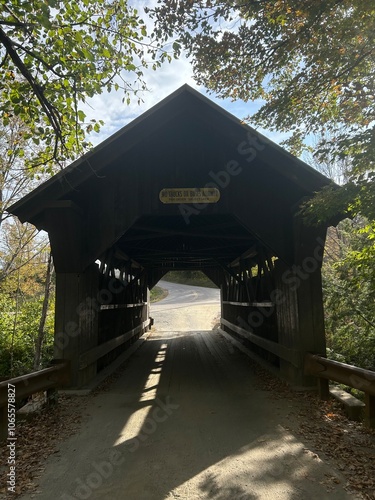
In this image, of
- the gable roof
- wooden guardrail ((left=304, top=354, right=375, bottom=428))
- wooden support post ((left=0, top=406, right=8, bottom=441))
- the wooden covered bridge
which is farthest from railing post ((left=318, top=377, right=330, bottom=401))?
wooden support post ((left=0, top=406, right=8, bottom=441))

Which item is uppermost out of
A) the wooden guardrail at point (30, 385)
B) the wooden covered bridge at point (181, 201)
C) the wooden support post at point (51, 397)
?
the wooden covered bridge at point (181, 201)

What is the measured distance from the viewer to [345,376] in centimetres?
509

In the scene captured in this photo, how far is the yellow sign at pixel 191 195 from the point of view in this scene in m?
6.89

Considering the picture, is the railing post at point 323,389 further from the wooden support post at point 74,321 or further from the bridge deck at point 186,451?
the wooden support post at point 74,321

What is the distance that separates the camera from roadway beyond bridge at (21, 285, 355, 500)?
10.5ft

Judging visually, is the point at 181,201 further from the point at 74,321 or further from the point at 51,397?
the point at 51,397

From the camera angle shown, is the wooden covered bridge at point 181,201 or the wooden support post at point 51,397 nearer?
the wooden support post at point 51,397

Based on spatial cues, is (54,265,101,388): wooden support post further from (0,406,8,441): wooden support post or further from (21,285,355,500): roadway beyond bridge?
(0,406,8,441): wooden support post

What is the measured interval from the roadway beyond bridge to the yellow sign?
359 cm

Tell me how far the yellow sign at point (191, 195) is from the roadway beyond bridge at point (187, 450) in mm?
Answer: 3590

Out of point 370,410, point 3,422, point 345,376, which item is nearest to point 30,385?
point 3,422

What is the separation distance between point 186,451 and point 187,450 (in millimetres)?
30

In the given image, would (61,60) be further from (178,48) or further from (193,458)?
(193,458)

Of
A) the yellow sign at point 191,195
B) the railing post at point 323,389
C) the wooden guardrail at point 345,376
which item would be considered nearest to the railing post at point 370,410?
the wooden guardrail at point 345,376
